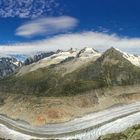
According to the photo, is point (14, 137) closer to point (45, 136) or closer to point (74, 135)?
point (45, 136)

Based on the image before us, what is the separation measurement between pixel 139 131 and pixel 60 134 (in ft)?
167

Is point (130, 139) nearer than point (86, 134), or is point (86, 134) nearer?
point (130, 139)

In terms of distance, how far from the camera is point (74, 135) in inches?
7589

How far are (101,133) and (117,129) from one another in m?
7.11

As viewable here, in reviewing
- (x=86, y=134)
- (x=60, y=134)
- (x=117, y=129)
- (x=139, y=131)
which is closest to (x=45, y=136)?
(x=60, y=134)

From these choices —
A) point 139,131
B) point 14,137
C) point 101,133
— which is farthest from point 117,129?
point 14,137

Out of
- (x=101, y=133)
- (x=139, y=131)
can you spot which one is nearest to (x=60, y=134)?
(x=101, y=133)

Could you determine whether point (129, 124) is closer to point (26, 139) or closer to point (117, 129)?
point (117, 129)

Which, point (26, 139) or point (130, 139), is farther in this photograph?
point (26, 139)

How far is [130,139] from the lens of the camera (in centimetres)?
14975

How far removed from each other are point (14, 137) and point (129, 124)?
52060mm

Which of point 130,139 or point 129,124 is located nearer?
point 130,139

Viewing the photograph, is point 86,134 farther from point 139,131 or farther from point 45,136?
point 139,131

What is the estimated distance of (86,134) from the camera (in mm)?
191250
